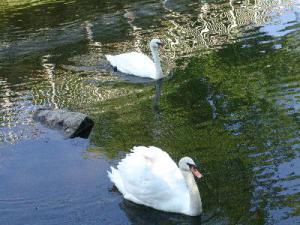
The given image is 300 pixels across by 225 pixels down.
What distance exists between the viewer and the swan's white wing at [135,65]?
17984 millimetres

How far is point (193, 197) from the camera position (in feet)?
31.4

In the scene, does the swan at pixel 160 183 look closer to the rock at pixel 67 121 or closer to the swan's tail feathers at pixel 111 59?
the rock at pixel 67 121

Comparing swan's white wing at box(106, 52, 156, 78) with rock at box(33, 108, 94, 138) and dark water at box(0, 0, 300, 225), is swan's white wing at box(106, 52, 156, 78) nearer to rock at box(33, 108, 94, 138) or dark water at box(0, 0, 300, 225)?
dark water at box(0, 0, 300, 225)

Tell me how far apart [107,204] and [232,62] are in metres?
8.50

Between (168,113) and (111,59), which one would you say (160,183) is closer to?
(168,113)

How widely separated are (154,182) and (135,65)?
8.67 metres

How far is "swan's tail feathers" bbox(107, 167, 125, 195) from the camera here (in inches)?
421

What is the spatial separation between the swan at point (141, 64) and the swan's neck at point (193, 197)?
8289 millimetres

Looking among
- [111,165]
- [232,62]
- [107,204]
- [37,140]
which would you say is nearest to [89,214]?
[107,204]

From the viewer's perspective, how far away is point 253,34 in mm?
20719

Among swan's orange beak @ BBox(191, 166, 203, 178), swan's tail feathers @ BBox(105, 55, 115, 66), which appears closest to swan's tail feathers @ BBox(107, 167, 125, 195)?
swan's orange beak @ BBox(191, 166, 203, 178)

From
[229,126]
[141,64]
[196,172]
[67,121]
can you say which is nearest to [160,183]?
[196,172]

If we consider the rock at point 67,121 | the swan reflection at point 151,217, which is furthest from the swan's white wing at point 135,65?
the swan reflection at point 151,217

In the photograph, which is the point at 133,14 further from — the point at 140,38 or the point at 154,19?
the point at 140,38
